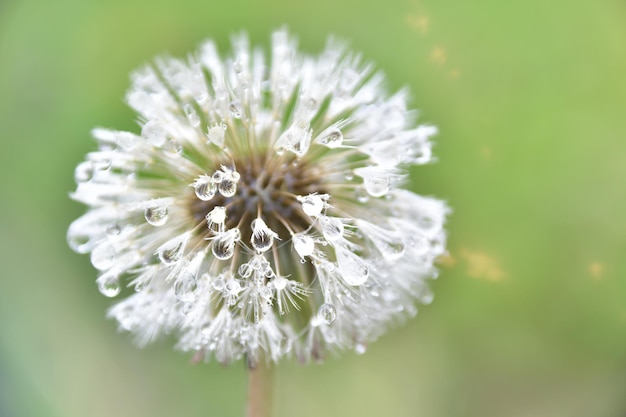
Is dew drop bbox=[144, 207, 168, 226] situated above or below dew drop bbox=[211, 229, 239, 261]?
above

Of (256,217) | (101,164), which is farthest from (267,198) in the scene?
(101,164)

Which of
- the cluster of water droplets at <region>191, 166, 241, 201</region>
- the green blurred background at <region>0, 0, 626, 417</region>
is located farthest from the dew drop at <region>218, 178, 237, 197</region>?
the green blurred background at <region>0, 0, 626, 417</region>

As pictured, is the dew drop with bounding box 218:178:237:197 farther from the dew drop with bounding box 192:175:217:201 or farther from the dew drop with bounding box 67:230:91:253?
the dew drop with bounding box 67:230:91:253

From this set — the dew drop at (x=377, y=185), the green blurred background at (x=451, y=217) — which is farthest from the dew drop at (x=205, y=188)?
the green blurred background at (x=451, y=217)

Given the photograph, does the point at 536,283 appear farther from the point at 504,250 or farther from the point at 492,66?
the point at 492,66

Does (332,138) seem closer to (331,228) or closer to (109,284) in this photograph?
(331,228)

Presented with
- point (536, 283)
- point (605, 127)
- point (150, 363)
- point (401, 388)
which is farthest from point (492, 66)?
point (150, 363)

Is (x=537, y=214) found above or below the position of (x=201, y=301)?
above
